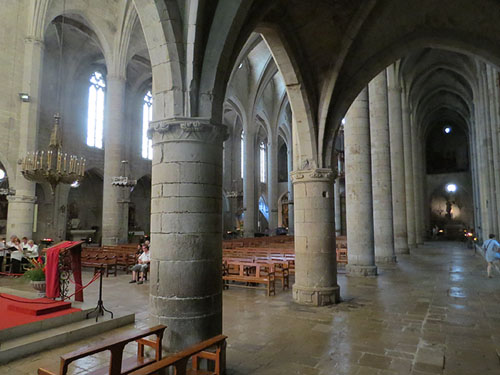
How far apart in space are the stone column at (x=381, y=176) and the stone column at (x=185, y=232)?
38.1 feet

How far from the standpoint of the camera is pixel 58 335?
5289 millimetres

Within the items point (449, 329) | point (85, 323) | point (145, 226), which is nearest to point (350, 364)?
point (449, 329)

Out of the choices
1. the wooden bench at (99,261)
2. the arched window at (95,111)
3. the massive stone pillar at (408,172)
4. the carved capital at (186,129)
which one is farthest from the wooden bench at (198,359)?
the arched window at (95,111)

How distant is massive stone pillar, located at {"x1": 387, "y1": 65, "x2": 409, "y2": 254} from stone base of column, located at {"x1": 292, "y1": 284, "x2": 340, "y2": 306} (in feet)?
40.2

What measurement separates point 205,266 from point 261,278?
15.8ft

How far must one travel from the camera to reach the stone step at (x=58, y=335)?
4766mm

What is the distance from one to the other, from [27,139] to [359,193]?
14.7m

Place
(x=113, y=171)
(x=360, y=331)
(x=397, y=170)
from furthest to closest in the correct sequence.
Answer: (x=113, y=171) < (x=397, y=170) < (x=360, y=331)

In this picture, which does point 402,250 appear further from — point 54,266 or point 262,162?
point 262,162

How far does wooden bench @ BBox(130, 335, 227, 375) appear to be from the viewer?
3.27m

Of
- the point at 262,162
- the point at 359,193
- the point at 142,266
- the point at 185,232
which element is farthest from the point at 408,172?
the point at 185,232

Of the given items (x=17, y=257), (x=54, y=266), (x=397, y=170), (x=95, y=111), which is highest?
(x=95, y=111)

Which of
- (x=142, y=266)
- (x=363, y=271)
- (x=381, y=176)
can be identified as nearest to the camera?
(x=142, y=266)

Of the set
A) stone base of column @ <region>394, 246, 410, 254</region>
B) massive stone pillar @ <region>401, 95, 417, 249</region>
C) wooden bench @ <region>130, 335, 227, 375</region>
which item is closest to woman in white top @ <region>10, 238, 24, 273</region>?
wooden bench @ <region>130, 335, 227, 375</region>
